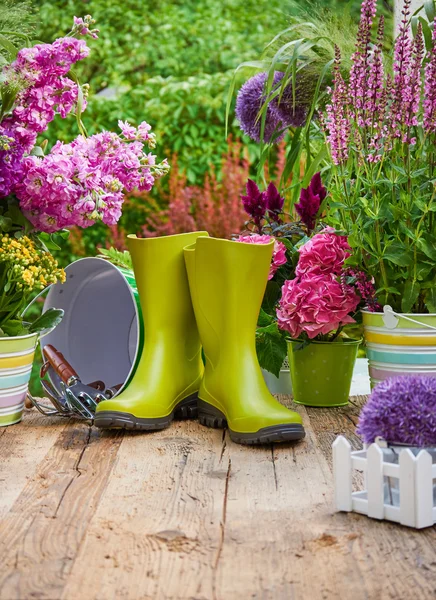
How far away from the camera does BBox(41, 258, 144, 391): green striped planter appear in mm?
1898

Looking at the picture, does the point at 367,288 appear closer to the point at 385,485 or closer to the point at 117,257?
the point at 385,485

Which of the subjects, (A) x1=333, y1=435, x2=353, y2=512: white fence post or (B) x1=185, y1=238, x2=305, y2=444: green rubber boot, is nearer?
(A) x1=333, y1=435, x2=353, y2=512: white fence post

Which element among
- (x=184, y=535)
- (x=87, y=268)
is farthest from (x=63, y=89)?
(x=184, y=535)

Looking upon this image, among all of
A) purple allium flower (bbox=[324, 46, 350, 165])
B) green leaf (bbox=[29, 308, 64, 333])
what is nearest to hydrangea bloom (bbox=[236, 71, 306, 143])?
purple allium flower (bbox=[324, 46, 350, 165])

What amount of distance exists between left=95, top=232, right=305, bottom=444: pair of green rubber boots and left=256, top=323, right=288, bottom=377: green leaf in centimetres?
17

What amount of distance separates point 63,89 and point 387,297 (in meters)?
0.76

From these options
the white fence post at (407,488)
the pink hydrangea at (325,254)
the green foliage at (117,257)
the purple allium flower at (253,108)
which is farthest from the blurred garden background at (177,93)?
the white fence post at (407,488)

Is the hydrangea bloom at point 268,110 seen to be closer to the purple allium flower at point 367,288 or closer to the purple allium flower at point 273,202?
the purple allium flower at point 273,202

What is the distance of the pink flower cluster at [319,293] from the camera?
5.36 ft

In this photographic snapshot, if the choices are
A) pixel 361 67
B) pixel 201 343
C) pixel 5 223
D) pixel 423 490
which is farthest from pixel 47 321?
pixel 423 490

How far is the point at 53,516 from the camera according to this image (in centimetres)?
110

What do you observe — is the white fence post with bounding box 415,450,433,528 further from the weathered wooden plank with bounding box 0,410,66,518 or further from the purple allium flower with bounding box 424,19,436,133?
the purple allium flower with bounding box 424,19,436,133

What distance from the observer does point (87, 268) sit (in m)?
1.89

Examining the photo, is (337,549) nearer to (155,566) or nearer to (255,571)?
(255,571)
